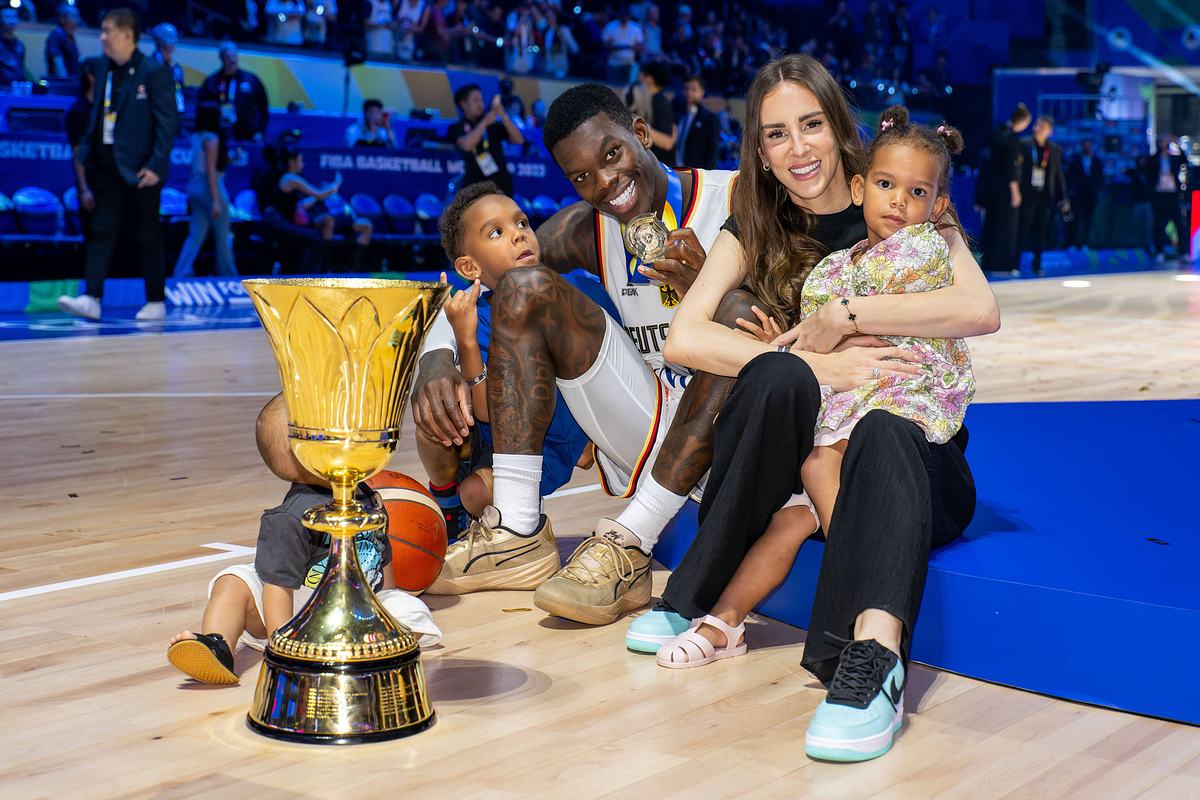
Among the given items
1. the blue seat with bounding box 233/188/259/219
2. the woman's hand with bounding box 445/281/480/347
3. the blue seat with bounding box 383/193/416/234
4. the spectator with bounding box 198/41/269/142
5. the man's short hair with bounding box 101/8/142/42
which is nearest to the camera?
the woman's hand with bounding box 445/281/480/347

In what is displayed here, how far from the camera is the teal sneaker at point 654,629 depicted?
93.0 inches

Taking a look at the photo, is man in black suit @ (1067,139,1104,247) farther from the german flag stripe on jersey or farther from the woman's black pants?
the woman's black pants

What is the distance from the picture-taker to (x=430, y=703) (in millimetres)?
2039

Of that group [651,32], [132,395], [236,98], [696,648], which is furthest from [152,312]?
[651,32]

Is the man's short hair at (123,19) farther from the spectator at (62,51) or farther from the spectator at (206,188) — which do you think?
the spectator at (62,51)

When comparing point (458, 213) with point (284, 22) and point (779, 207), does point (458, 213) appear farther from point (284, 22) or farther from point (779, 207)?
point (284, 22)

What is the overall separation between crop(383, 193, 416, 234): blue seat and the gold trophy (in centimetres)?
939

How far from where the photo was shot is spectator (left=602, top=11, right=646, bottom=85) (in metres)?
15.0

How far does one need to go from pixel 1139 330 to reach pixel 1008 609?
6.91 m

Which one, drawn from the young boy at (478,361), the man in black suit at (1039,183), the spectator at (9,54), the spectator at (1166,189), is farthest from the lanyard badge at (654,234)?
the spectator at (1166,189)

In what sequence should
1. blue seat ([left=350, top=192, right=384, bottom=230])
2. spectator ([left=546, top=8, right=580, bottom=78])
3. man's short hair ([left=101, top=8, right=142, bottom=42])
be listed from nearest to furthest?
man's short hair ([left=101, top=8, right=142, bottom=42]) < blue seat ([left=350, top=192, right=384, bottom=230]) < spectator ([left=546, top=8, right=580, bottom=78])

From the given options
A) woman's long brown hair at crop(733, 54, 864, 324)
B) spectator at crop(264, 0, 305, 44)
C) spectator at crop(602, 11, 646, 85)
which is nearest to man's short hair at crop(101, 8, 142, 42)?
spectator at crop(264, 0, 305, 44)

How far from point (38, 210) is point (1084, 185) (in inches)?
531

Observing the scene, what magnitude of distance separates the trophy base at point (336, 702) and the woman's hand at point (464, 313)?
42.9 inches
